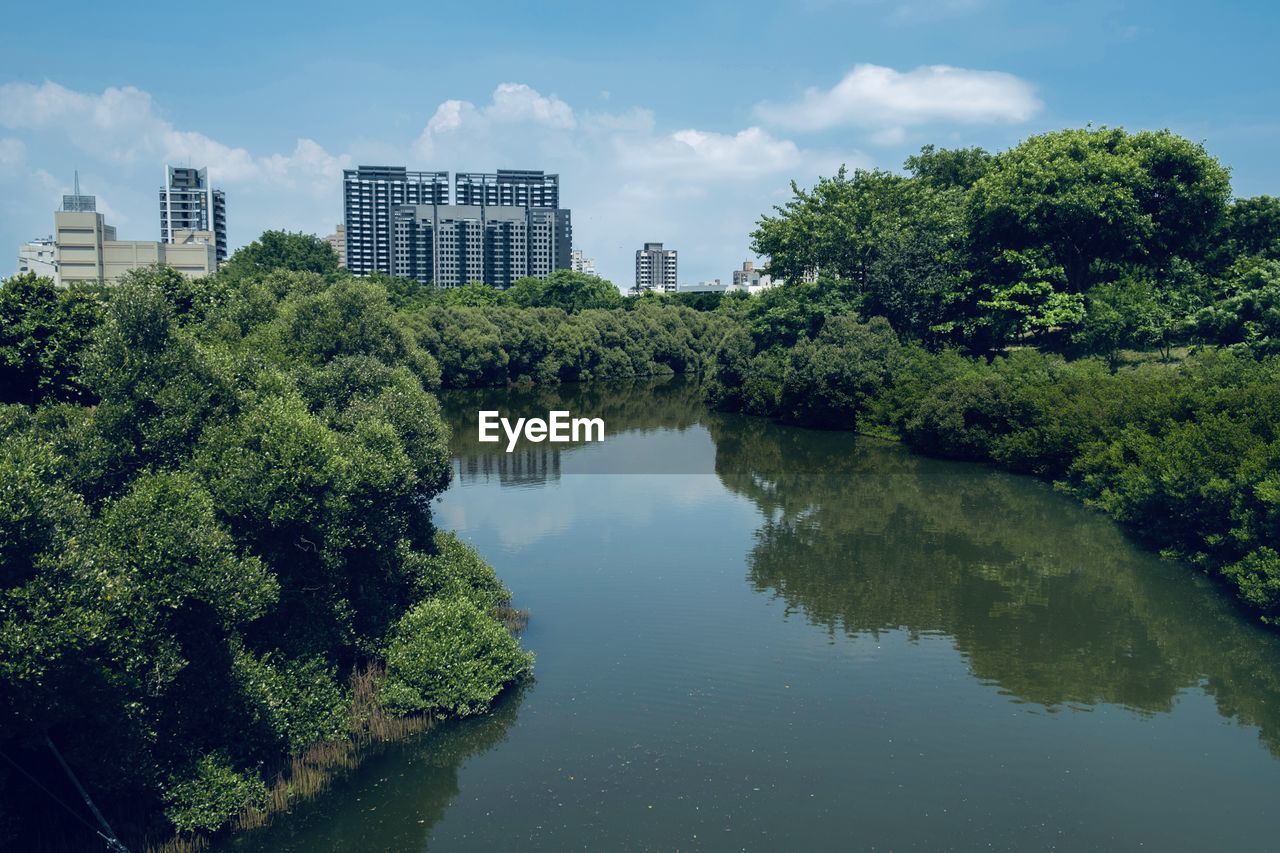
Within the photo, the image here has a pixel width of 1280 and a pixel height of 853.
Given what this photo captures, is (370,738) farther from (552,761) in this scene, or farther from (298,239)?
(298,239)

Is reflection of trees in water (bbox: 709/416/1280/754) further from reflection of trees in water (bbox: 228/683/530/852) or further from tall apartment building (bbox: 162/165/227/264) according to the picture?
tall apartment building (bbox: 162/165/227/264)

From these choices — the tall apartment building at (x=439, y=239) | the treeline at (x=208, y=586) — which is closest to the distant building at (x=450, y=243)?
the tall apartment building at (x=439, y=239)

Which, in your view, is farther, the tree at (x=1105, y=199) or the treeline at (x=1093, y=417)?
the tree at (x=1105, y=199)

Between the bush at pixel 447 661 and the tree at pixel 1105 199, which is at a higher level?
the tree at pixel 1105 199

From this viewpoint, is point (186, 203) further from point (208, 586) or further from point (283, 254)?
point (208, 586)

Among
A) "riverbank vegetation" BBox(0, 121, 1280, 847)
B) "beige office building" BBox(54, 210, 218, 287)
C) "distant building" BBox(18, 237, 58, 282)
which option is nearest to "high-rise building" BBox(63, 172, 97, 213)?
"distant building" BBox(18, 237, 58, 282)

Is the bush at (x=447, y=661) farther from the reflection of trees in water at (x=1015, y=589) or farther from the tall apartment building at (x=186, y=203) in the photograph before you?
the tall apartment building at (x=186, y=203)

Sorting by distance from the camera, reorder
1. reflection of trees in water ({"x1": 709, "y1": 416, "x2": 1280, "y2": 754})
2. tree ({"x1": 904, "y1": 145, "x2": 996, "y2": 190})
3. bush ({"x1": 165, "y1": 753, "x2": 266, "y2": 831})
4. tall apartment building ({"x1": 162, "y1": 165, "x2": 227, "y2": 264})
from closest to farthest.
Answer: bush ({"x1": 165, "y1": 753, "x2": 266, "y2": 831}) → reflection of trees in water ({"x1": 709, "y1": 416, "x2": 1280, "y2": 754}) → tree ({"x1": 904, "y1": 145, "x2": 996, "y2": 190}) → tall apartment building ({"x1": 162, "y1": 165, "x2": 227, "y2": 264})
